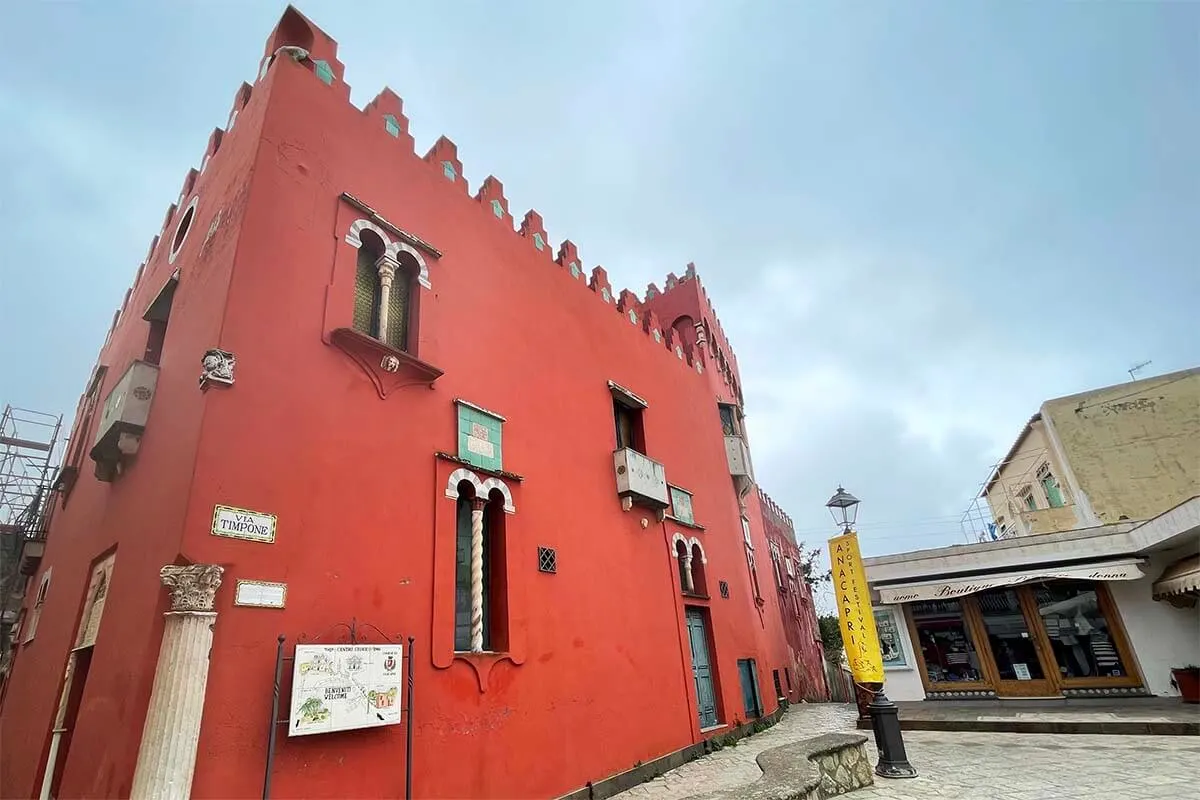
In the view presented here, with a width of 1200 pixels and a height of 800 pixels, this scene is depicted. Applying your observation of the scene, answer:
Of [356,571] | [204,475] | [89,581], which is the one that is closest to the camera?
[204,475]

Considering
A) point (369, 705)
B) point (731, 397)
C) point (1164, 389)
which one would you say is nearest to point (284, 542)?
point (369, 705)

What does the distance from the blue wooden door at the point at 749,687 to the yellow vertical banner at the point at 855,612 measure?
14.3 feet

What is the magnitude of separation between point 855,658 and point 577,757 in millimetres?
3819

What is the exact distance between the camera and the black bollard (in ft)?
22.0

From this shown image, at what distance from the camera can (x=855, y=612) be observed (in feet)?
26.7

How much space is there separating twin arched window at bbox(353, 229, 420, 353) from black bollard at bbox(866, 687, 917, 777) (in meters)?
6.92

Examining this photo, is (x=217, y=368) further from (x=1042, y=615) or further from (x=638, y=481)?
(x=1042, y=615)

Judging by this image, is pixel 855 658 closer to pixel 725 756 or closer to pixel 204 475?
pixel 725 756

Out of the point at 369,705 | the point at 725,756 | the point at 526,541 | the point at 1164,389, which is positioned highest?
the point at 1164,389

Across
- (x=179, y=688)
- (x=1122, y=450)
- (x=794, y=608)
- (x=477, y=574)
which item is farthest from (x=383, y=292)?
(x=794, y=608)

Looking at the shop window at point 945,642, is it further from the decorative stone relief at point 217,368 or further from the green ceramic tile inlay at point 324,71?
the green ceramic tile inlay at point 324,71

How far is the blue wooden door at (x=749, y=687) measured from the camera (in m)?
11.9

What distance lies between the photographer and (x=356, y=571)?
5.59 metres

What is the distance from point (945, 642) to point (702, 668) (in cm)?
459
